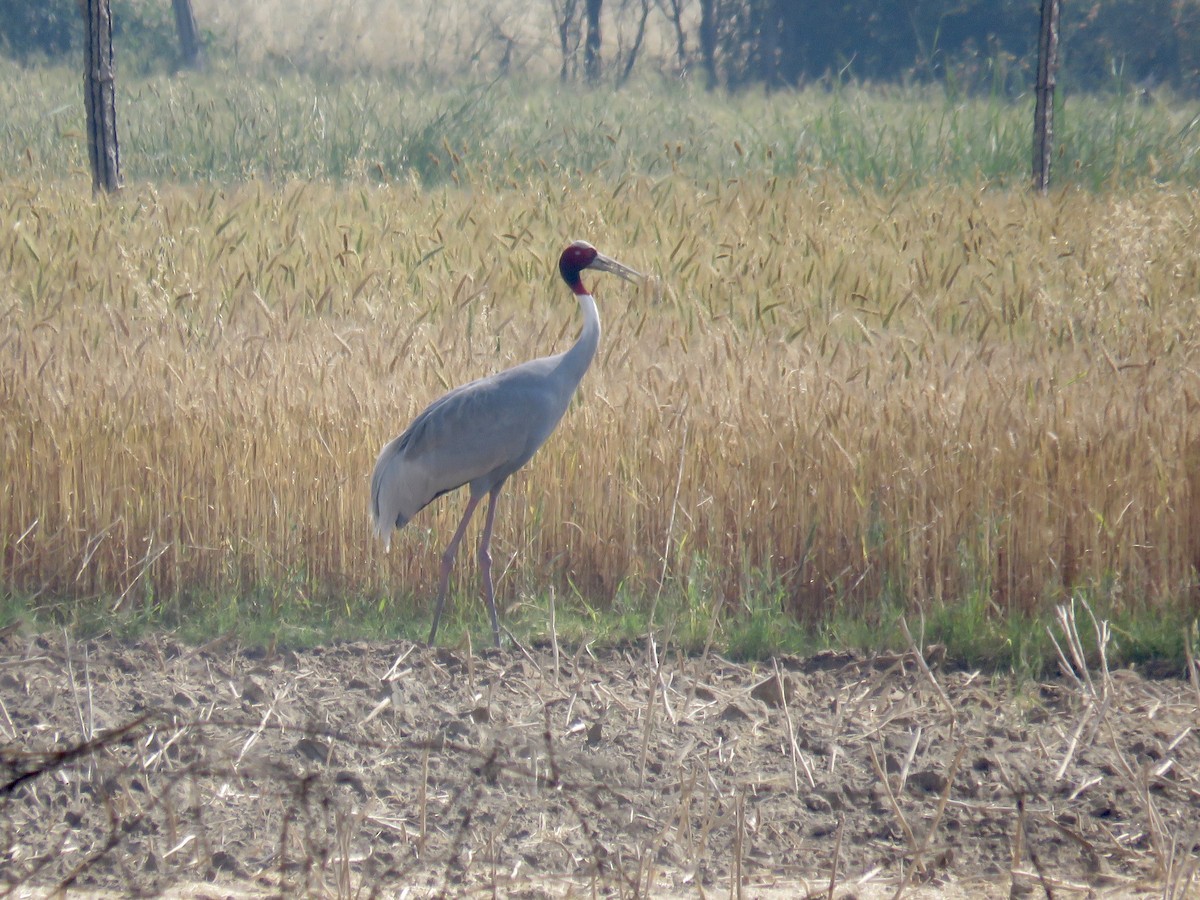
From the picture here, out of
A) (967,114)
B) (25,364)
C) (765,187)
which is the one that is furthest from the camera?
(967,114)

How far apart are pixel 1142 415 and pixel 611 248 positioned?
14.2 feet

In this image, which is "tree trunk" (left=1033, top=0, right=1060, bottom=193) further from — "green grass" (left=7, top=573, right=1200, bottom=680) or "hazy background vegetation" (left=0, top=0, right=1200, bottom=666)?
"green grass" (left=7, top=573, right=1200, bottom=680)

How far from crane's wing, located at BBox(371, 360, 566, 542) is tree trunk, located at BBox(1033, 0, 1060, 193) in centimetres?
768

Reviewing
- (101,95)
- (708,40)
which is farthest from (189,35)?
(101,95)

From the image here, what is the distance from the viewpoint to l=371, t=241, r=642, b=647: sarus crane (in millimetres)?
4664

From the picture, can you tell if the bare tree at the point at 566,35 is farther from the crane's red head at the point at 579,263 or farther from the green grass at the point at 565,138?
the crane's red head at the point at 579,263

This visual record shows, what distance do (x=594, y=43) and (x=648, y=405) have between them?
24.3m

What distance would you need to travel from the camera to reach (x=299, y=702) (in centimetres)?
399

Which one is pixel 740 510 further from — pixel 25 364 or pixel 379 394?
pixel 25 364

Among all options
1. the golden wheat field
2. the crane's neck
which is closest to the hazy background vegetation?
the golden wheat field

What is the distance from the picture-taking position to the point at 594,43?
28.1m

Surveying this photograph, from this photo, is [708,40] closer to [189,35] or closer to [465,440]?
[189,35]

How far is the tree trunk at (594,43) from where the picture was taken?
27453mm

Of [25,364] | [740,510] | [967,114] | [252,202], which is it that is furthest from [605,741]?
[967,114]
